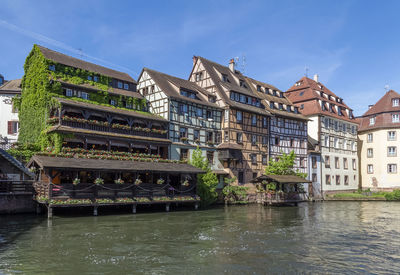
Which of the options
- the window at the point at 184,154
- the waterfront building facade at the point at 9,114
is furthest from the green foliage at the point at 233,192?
the waterfront building facade at the point at 9,114

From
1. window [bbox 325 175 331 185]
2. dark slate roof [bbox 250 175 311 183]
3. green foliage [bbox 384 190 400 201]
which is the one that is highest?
dark slate roof [bbox 250 175 311 183]

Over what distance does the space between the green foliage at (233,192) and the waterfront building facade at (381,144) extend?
29031mm

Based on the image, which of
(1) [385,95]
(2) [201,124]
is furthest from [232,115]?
(1) [385,95]

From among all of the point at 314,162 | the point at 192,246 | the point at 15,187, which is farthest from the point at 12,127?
the point at 314,162

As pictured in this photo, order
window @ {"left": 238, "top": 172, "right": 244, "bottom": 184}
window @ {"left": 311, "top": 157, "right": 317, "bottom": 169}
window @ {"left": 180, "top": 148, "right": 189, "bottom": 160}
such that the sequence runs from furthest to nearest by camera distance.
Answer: window @ {"left": 311, "top": 157, "right": 317, "bottom": 169}, window @ {"left": 238, "top": 172, "right": 244, "bottom": 184}, window @ {"left": 180, "top": 148, "right": 189, "bottom": 160}

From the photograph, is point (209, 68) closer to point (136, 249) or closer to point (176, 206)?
point (176, 206)

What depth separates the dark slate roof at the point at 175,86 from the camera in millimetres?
41750

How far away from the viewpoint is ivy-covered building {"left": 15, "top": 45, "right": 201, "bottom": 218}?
2892cm

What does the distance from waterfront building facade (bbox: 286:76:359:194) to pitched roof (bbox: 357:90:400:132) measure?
2398mm

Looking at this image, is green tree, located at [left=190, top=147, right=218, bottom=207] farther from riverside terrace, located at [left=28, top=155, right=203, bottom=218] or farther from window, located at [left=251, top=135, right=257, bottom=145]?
window, located at [left=251, top=135, right=257, bottom=145]

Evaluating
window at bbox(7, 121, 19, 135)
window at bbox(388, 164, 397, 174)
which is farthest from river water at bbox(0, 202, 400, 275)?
window at bbox(388, 164, 397, 174)

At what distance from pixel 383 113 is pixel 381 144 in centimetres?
524

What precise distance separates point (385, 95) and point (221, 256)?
191 ft

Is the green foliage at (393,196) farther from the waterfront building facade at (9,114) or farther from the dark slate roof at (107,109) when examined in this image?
the waterfront building facade at (9,114)
